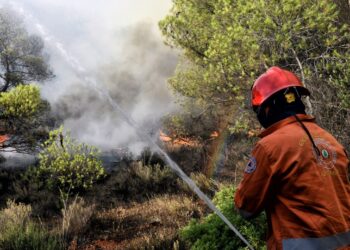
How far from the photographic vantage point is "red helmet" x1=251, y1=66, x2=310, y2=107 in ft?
6.52

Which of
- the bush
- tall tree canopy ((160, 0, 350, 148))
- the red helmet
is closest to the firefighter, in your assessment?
the red helmet

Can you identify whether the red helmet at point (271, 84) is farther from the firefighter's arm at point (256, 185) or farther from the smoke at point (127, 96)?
the smoke at point (127, 96)

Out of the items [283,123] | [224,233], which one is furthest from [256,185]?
[224,233]

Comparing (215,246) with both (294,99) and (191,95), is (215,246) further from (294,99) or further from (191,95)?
(191,95)

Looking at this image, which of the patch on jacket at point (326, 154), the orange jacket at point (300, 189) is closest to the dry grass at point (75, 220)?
the orange jacket at point (300, 189)

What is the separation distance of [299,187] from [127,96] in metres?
22.3

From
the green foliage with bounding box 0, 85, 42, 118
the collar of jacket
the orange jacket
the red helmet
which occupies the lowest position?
the orange jacket

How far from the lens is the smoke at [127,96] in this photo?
17797 millimetres

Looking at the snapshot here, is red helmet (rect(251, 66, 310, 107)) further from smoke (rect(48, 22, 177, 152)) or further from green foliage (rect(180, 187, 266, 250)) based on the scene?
smoke (rect(48, 22, 177, 152))

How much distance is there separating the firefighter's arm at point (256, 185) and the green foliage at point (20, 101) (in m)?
8.49

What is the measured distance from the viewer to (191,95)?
10086 mm

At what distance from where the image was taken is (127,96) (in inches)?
934

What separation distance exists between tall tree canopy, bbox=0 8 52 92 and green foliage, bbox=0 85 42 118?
3.35 m

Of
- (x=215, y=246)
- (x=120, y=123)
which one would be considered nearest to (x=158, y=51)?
(x=120, y=123)
